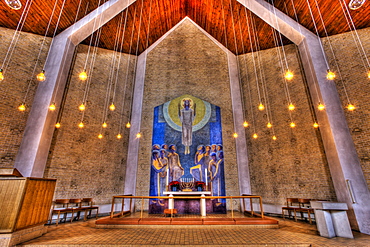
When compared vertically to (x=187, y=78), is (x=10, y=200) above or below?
below

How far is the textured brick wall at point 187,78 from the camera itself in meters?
9.34

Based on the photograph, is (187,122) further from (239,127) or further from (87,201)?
(87,201)

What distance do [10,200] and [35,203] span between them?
1.79 feet

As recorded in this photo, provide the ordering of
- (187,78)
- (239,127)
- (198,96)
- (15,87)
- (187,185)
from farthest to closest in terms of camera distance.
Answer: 1. (187,78)
2. (198,96)
3. (239,127)
4. (187,185)
5. (15,87)

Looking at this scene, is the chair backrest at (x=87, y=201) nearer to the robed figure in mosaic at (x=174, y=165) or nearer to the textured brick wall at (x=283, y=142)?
the robed figure in mosaic at (x=174, y=165)

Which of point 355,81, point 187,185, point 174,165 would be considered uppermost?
point 355,81

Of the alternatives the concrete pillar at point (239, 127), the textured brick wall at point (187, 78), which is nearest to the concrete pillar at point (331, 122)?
the concrete pillar at point (239, 127)

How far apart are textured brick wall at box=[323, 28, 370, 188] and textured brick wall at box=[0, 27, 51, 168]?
1159 cm

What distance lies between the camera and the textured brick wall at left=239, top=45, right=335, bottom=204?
704cm

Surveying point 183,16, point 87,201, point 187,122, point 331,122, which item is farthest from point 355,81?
point 87,201

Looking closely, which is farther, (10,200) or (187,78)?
(187,78)

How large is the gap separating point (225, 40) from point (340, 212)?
31.6 feet

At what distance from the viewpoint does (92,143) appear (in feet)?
26.6

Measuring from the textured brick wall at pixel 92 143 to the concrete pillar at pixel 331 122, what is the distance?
7.70 metres
